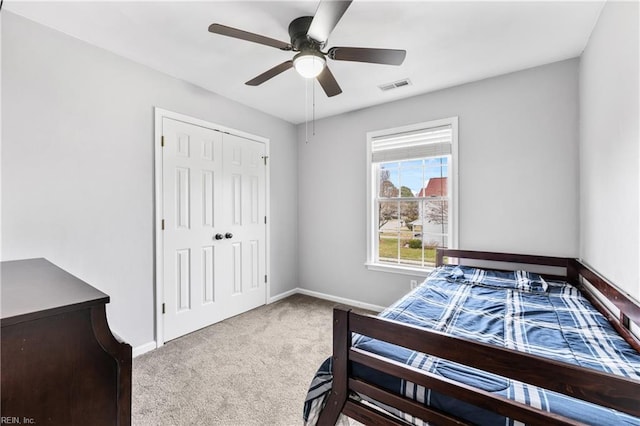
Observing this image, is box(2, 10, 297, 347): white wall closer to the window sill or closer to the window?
the window

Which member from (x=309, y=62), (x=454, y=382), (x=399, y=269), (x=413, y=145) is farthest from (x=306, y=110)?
(x=454, y=382)

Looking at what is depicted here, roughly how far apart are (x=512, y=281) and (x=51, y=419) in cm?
282

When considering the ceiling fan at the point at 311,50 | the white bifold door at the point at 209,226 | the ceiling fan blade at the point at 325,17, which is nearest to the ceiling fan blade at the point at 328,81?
the ceiling fan at the point at 311,50

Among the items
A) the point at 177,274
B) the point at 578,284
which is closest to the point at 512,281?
the point at 578,284

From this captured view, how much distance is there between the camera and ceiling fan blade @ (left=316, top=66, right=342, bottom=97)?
6.77 feet

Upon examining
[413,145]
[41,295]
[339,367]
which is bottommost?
[339,367]

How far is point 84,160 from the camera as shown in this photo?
217 cm

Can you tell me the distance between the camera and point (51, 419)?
83 centimetres

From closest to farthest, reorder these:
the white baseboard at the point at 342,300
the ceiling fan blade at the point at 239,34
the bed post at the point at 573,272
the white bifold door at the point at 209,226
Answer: the ceiling fan blade at the point at 239,34 < the bed post at the point at 573,272 < the white bifold door at the point at 209,226 < the white baseboard at the point at 342,300

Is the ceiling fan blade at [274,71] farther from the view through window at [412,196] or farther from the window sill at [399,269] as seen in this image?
the window sill at [399,269]

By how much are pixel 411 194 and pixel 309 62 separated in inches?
79.9

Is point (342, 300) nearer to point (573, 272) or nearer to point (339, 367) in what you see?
point (573, 272)

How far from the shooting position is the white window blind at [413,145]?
3055 mm

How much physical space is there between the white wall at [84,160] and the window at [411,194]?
2.25 metres
